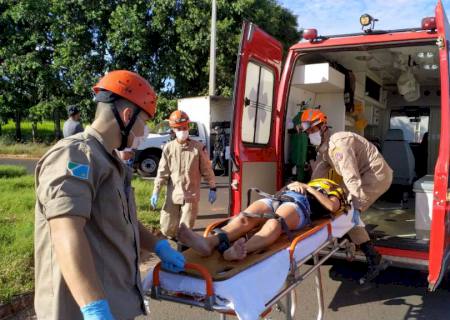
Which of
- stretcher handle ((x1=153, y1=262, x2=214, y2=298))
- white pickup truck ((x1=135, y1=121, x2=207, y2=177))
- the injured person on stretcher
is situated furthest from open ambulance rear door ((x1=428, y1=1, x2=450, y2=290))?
white pickup truck ((x1=135, y1=121, x2=207, y2=177))

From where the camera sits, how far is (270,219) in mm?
3613

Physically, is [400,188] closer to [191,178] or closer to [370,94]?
[370,94]

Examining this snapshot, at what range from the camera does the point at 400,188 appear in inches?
297

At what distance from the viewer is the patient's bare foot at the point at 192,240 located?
292cm

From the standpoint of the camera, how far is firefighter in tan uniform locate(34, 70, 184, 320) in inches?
61.7

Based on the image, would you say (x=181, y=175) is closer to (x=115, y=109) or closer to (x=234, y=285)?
(x=234, y=285)

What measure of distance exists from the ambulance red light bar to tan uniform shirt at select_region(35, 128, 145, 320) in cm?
366

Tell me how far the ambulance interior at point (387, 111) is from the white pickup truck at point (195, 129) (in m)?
6.05

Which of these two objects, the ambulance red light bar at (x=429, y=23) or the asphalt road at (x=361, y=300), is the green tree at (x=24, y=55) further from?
the ambulance red light bar at (x=429, y=23)

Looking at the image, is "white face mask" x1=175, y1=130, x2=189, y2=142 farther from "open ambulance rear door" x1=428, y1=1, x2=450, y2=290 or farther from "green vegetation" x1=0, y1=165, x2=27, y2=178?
"green vegetation" x1=0, y1=165, x2=27, y2=178

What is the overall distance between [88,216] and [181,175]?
12.0 ft

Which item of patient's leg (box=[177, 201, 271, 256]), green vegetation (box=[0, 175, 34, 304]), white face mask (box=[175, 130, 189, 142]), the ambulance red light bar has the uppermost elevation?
the ambulance red light bar

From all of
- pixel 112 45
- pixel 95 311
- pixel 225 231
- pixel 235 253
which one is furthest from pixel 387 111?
pixel 112 45

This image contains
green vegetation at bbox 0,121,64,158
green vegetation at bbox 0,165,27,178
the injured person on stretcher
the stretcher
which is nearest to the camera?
the stretcher
